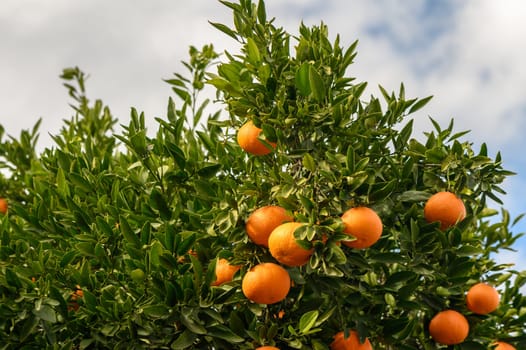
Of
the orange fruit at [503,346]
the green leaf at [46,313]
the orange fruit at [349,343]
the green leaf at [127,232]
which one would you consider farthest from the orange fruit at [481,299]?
the green leaf at [46,313]

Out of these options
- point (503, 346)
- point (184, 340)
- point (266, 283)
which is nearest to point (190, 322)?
point (184, 340)

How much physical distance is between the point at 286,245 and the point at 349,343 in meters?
0.72

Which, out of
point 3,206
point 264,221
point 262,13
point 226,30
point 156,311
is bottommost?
point 156,311

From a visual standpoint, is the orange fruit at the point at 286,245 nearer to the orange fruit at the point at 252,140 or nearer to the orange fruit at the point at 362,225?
the orange fruit at the point at 362,225

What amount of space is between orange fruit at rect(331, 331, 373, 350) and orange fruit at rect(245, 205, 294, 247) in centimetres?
60

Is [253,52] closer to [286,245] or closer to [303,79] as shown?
[303,79]

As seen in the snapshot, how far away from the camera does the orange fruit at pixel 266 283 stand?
8.34 feet

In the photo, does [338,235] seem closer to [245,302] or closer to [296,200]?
[296,200]

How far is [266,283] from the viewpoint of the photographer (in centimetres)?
254

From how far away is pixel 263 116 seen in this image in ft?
9.50

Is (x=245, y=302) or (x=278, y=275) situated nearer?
(x=278, y=275)

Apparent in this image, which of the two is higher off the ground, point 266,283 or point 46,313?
point 266,283

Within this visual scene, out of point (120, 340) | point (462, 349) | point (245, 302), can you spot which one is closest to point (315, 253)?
point (245, 302)

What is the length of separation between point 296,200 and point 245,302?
0.57 m
